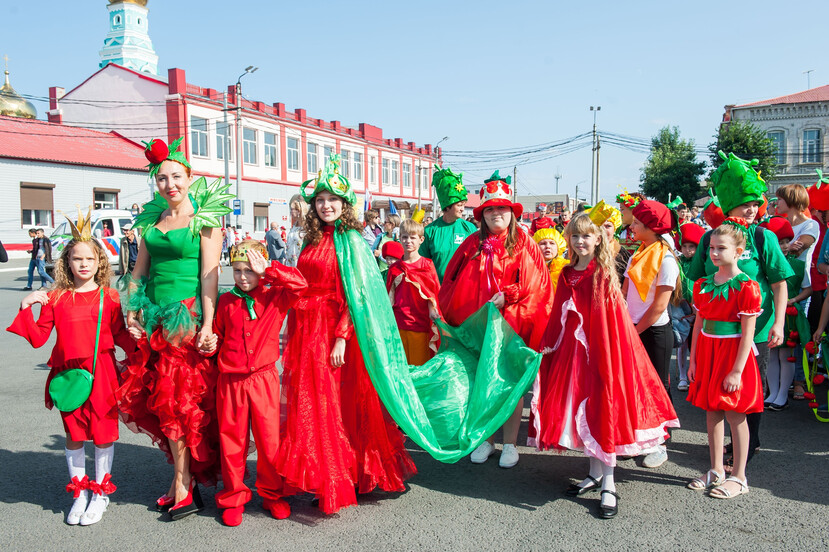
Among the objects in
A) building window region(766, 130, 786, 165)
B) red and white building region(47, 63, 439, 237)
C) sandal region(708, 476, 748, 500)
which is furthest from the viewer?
building window region(766, 130, 786, 165)

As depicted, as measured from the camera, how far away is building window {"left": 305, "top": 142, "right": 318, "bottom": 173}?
40062 mm

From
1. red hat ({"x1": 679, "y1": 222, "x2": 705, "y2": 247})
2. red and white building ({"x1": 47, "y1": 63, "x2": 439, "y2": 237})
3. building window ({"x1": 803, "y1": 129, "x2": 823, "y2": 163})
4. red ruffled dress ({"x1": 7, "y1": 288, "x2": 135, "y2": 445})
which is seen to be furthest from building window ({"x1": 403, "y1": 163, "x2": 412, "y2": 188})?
red ruffled dress ({"x1": 7, "y1": 288, "x2": 135, "y2": 445})

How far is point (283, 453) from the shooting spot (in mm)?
3537

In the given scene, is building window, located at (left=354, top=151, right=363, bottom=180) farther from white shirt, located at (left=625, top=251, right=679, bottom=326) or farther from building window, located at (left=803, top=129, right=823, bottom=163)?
white shirt, located at (left=625, top=251, right=679, bottom=326)

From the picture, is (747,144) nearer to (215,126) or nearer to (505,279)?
(215,126)

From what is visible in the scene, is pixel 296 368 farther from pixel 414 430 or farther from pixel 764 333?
pixel 764 333

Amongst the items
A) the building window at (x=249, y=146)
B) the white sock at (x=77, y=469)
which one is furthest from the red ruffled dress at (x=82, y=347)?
the building window at (x=249, y=146)

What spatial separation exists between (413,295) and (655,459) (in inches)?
84.4

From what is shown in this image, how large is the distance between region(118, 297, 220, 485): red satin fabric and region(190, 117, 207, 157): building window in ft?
100

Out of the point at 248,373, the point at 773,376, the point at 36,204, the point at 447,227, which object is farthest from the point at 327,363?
the point at 36,204

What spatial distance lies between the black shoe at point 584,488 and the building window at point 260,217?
3306 centimetres

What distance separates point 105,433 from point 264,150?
34449 mm

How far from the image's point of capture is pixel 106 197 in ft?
97.3

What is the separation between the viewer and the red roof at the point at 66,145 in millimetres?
26984
